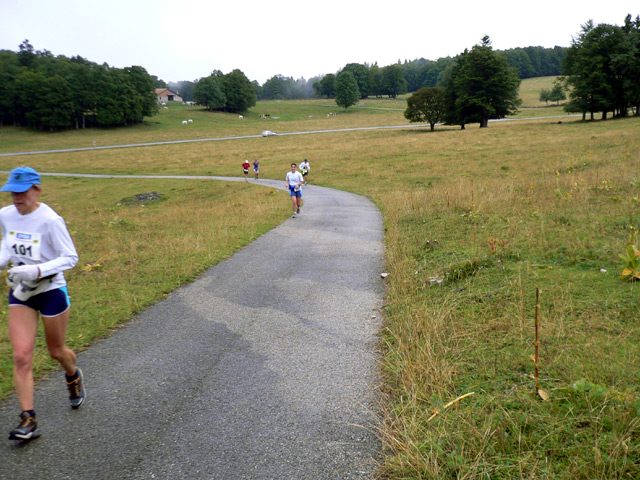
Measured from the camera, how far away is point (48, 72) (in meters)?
90.1

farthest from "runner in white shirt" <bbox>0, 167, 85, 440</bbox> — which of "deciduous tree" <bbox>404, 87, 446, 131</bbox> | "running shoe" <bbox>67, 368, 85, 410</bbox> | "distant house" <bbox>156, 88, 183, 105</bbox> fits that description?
"distant house" <bbox>156, 88, 183, 105</bbox>

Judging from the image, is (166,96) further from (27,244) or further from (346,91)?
(27,244)

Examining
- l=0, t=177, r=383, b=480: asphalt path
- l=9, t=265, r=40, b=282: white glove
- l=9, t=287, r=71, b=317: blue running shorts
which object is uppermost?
l=9, t=265, r=40, b=282: white glove

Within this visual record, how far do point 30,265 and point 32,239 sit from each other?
277 mm

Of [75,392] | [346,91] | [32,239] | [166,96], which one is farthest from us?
[166,96]

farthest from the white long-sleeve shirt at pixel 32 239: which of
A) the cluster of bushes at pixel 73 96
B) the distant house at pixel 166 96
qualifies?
the distant house at pixel 166 96

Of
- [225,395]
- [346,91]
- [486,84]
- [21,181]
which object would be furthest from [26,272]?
[346,91]

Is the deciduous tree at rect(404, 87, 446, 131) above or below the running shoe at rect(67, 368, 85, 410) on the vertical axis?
above

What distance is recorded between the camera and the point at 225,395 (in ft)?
13.5

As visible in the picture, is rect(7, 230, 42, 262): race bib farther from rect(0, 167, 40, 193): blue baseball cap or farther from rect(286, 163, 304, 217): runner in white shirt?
rect(286, 163, 304, 217): runner in white shirt

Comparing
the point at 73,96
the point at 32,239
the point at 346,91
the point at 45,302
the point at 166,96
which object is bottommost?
the point at 45,302

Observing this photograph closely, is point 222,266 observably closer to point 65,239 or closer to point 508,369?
point 65,239

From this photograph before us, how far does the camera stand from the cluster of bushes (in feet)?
266

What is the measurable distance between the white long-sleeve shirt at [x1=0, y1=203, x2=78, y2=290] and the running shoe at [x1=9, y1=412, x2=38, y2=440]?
110cm
